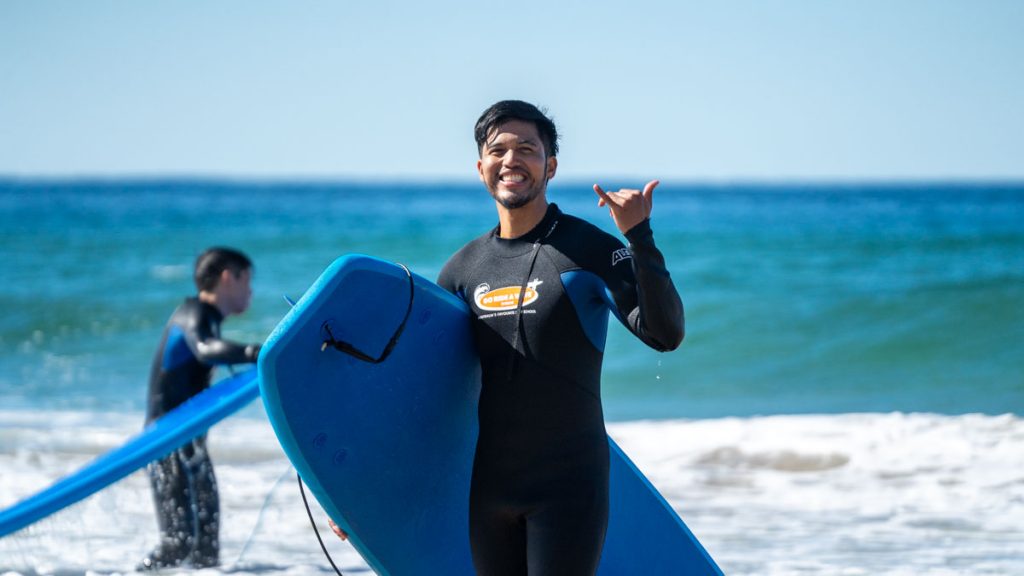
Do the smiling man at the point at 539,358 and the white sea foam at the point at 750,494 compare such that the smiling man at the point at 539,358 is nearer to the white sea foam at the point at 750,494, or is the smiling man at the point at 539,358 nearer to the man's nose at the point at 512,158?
the man's nose at the point at 512,158

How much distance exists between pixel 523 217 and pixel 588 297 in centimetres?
26

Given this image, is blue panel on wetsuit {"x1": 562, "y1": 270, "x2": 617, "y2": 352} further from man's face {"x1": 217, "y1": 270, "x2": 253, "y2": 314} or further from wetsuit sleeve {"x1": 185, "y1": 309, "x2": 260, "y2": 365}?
man's face {"x1": 217, "y1": 270, "x2": 253, "y2": 314}

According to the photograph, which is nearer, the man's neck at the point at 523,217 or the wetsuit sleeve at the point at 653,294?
the wetsuit sleeve at the point at 653,294

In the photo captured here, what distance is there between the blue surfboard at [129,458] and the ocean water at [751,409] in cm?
8

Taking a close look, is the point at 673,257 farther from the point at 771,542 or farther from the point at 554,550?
the point at 554,550

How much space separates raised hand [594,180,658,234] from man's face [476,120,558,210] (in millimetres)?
274

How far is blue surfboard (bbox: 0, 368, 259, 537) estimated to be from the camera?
14.0ft

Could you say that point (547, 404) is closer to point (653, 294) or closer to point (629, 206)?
point (653, 294)

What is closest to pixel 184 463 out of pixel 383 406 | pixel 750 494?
pixel 383 406

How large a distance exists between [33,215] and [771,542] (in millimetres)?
40846

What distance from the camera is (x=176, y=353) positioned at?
4.85 metres

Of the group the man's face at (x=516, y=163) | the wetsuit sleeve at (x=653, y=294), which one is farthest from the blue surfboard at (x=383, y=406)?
the wetsuit sleeve at (x=653, y=294)

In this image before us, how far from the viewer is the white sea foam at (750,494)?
191 inches

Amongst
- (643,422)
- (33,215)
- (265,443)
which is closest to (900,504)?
(643,422)
